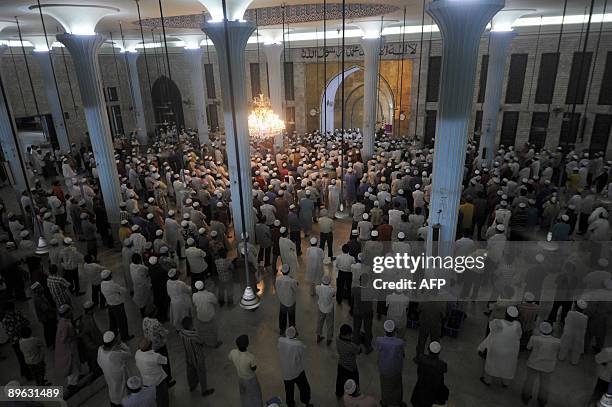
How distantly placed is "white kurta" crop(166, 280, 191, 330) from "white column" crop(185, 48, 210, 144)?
41.9 ft

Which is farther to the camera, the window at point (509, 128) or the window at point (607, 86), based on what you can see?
the window at point (509, 128)

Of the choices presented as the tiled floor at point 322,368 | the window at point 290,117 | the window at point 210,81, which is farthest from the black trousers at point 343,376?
the window at point 210,81

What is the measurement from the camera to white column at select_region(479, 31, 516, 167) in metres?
11.5

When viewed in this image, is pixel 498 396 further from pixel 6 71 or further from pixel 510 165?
pixel 6 71

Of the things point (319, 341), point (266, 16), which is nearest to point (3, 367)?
point (319, 341)

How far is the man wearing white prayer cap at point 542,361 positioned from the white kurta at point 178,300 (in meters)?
4.28

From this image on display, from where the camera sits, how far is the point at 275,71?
52.9ft

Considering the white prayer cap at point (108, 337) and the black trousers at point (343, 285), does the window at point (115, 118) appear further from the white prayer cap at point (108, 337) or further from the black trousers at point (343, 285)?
the white prayer cap at point (108, 337)

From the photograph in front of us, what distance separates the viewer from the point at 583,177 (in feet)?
34.9

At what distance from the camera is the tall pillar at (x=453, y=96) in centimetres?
550

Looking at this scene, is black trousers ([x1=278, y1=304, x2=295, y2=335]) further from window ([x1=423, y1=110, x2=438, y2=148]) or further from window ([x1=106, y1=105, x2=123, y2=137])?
window ([x1=106, y1=105, x2=123, y2=137])

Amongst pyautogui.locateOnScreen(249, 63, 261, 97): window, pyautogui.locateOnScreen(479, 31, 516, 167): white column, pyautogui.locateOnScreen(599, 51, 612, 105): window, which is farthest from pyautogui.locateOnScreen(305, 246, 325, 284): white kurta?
pyautogui.locateOnScreen(249, 63, 261, 97): window

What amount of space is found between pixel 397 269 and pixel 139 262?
4040 mm

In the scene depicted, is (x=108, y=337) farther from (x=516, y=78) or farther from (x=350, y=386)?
(x=516, y=78)
